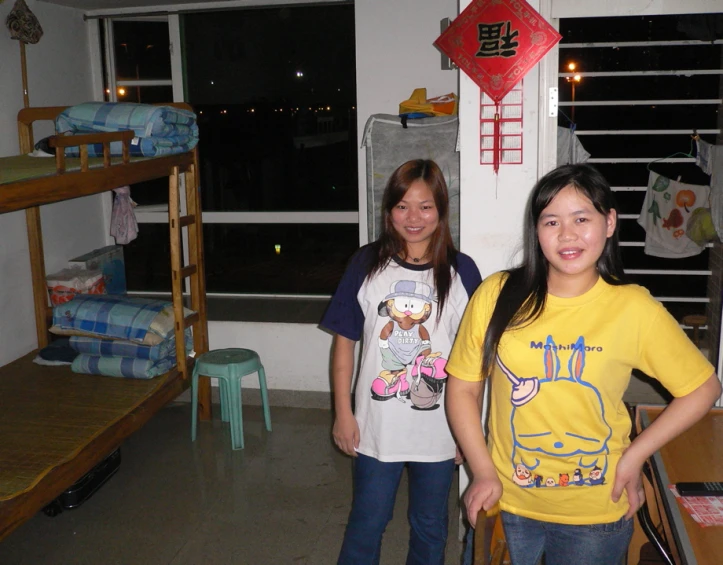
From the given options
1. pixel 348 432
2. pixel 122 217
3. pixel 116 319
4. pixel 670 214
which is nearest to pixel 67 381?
pixel 116 319

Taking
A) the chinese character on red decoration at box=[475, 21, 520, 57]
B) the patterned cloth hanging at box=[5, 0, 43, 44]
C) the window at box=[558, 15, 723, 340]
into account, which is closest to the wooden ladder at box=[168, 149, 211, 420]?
the patterned cloth hanging at box=[5, 0, 43, 44]

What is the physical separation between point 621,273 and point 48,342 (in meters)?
3.36

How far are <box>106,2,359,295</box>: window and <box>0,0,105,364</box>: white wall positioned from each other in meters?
0.30

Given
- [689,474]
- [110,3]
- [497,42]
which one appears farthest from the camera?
[110,3]

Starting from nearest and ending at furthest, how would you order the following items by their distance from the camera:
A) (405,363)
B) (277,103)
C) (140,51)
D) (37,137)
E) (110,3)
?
(405,363), (37,137), (110,3), (140,51), (277,103)

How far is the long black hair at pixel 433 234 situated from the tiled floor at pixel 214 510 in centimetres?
127

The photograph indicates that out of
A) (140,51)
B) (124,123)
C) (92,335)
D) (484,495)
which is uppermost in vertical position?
(140,51)

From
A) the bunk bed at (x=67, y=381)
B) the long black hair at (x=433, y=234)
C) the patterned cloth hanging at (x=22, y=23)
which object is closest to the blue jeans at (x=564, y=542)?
the long black hair at (x=433, y=234)

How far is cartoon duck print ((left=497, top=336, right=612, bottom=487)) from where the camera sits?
146 cm

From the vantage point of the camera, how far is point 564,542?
1.53m

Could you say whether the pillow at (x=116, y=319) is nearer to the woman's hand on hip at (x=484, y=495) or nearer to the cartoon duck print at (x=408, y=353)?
the cartoon duck print at (x=408, y=353)

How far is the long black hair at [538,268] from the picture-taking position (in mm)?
1506

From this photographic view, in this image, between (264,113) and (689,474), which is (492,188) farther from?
(264,113)

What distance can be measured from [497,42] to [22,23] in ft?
8.55
